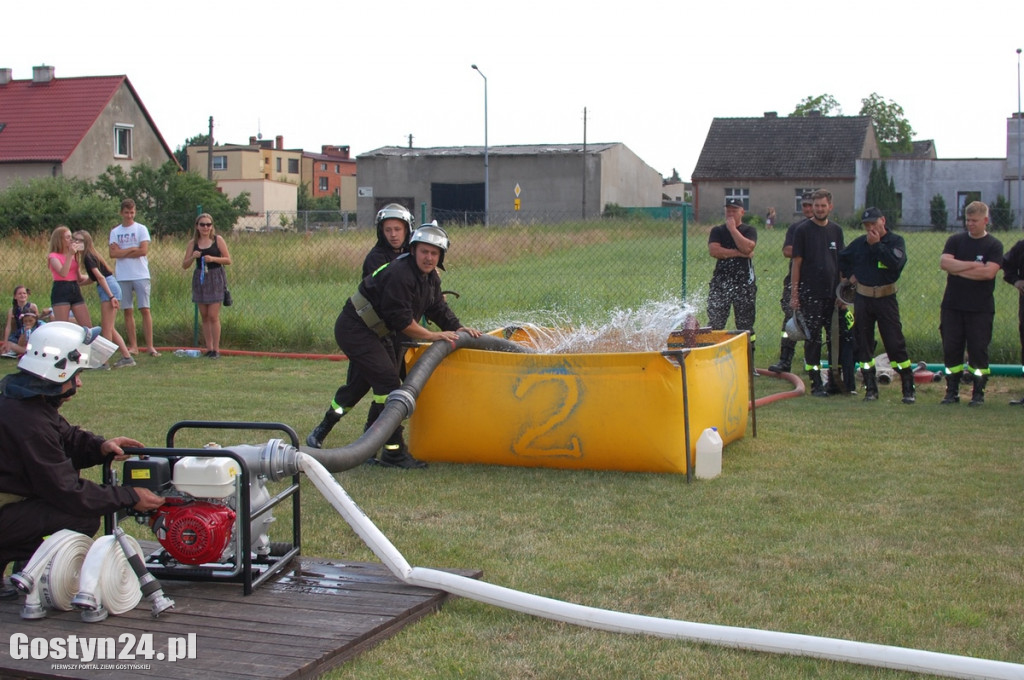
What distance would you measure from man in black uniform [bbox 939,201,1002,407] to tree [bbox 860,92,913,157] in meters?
80.6

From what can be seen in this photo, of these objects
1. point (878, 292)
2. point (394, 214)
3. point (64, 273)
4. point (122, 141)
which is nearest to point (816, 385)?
point (878, 292)

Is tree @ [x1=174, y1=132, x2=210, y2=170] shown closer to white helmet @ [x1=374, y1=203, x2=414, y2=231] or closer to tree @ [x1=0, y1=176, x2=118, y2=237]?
tree @ [x1=0, y1=176, x2=118, y2=237]

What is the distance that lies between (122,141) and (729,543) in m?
43.9

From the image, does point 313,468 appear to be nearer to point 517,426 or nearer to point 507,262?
point 517,426

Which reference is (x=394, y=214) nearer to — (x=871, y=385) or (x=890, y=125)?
(x=871, y=385)

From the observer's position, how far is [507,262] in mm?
15539

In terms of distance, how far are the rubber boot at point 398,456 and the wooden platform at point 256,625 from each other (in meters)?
2.37

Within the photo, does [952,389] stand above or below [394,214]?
below

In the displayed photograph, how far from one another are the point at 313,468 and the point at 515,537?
1.40 metres

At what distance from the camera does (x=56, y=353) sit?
4.32 m

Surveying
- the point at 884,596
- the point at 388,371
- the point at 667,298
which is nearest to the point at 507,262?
the point at 667,298

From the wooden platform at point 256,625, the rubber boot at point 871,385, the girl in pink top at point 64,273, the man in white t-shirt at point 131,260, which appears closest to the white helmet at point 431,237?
the wooden platform at point 256,625

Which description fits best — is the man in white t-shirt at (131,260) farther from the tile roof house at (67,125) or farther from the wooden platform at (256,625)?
the tile roof house at (67,125)

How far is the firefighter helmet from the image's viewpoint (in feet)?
14.1
